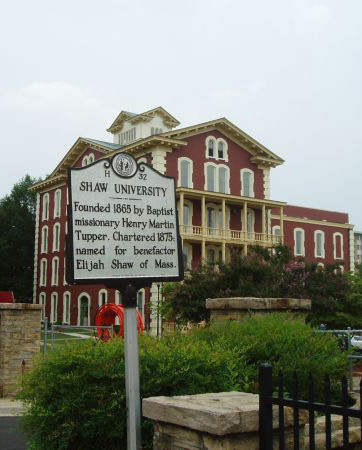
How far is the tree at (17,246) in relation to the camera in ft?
188

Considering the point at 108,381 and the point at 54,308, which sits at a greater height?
the point at 108,381

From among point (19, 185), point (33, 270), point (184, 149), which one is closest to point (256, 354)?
point (184, 149)

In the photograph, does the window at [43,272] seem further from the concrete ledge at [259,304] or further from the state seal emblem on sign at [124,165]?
the state seal emblem on sign at [124,165]

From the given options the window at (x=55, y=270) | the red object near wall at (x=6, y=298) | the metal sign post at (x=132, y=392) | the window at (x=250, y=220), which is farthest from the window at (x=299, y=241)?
the metal sign post at (x=132, y=392)

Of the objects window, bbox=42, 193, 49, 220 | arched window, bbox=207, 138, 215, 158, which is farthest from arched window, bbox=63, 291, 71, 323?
arched window, bbox=207, 138, 215, 158

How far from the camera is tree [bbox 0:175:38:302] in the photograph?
5738 cm

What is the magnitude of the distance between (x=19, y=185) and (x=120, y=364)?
6032cm

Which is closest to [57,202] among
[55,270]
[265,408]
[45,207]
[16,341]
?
[45,207]

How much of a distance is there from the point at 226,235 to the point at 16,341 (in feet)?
94.8

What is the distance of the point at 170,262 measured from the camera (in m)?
6.21

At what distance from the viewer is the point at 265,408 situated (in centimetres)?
420

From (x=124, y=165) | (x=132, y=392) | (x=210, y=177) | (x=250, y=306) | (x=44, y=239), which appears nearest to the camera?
(x=132, y=392)

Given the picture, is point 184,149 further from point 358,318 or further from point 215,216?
point 358,318

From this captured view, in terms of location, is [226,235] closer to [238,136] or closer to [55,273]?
[238,136]
